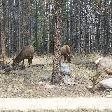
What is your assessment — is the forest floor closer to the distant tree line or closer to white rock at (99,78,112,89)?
white rock at (99,78,112,89)

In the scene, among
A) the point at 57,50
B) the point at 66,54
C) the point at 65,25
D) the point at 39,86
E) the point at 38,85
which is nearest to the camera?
the point at 39,86

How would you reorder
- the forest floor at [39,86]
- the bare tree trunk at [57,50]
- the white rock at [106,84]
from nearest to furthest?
the forest floor at [39,86] < the white rock at [106,84] < the bare tree trunk at [57,50]

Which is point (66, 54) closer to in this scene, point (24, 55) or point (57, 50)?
point (24, 55)

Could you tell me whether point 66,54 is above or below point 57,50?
below

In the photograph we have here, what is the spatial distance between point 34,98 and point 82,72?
28.3ft

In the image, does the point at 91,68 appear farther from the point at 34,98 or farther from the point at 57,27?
the point at 34,98

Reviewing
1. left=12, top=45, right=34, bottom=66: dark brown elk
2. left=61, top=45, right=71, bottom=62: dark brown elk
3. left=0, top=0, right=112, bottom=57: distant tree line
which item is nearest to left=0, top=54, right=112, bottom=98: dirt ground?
left=12, top=45, right=34, bottom=66: dark brown elk

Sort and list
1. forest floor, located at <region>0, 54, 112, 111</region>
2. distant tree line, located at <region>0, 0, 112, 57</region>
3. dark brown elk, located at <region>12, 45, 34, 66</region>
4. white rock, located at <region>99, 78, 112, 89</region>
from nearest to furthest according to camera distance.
→ forest floor, located at <region>0, 54, 112, 111</region> < white rock, located at <region>99, 78, 112, 89</region> < dark brown elk, located at <region>12, 45, 34, 66</region> < distant tree line, located at <region>0, 0, 112, 57</region>

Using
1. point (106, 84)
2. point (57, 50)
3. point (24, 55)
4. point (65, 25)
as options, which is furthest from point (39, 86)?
point (65, 25)

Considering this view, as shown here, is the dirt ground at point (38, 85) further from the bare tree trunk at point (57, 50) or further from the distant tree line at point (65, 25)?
the distant tree line at point (65, 25)

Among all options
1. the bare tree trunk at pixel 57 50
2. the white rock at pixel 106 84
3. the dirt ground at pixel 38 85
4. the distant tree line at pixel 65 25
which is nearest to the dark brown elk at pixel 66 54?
the dirt ground at pixel 38 85

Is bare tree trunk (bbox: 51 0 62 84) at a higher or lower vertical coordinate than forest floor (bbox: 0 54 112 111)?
higher

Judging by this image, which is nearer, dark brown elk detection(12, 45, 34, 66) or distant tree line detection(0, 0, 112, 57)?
dark brown elk detection(12, 45, 34, 66)

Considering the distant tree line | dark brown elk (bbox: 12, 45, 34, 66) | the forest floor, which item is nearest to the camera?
the forest floor
